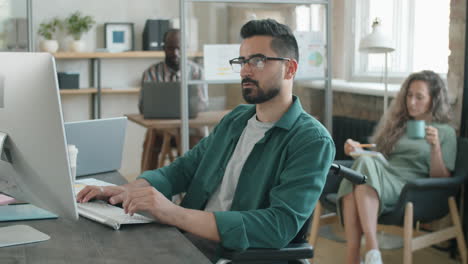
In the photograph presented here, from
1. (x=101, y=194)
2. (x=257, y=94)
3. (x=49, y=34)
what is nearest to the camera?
(x=101, y=194)

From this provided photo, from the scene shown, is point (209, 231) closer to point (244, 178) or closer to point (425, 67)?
point (244, 178)

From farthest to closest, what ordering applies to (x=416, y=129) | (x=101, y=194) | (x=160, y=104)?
(x=160, y=104)
(x=416, y=129)
(x=101, y=194)

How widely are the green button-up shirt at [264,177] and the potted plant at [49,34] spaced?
4.49m

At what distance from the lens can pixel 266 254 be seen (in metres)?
1.61

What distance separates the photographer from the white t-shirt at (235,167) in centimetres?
193

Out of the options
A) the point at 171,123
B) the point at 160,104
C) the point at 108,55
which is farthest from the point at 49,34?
the point at 171,123

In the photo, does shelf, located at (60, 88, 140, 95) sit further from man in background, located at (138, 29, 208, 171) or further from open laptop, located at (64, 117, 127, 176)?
open laptop, located at (64, 117, 127, 176)

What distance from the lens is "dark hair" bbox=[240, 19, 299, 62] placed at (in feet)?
6.25

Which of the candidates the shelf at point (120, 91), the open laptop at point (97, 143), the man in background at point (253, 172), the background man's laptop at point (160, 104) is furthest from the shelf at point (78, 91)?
the man in background at point (253, 172)

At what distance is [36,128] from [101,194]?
54cm

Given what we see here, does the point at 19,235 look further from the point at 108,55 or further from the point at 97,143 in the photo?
the point at 108,55

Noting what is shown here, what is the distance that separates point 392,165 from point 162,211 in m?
2.21

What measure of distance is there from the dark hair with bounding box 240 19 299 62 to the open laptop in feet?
1.94

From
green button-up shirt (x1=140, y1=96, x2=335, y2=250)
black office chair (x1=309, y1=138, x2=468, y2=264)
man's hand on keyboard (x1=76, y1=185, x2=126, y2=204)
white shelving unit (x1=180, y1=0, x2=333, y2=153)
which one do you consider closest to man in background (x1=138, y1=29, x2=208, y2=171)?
white shelving unit (x1=180, y1=0, x2=333, y2=153)
